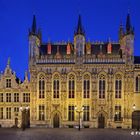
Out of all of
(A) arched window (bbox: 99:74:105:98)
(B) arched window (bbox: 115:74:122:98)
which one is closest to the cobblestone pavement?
(B) arched window (bbox: 115:74:122:98)

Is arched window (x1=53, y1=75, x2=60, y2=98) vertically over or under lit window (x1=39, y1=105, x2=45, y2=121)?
over

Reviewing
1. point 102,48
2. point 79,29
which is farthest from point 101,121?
point 79,29

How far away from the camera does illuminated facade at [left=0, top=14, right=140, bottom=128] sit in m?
62.3

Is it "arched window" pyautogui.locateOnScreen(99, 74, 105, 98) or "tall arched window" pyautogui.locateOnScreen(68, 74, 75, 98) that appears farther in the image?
"tall arched window" pyautogui.locateOnScreen(68, 74, 75, 98)

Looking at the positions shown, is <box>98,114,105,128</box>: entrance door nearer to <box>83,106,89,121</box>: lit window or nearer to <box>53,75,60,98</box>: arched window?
<box>83,106,89,121</box>: lit window

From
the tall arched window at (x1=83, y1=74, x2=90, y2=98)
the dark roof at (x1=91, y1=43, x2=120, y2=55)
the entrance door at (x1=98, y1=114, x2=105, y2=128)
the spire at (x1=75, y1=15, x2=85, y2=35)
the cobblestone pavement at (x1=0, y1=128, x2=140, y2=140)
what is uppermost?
the spire at (x1=75, y1=15, x2=85, y2=35)

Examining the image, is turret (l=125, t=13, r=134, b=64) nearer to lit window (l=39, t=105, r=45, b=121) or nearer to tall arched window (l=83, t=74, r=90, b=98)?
tall arched window (l=83, t=74, r=90, b=98)

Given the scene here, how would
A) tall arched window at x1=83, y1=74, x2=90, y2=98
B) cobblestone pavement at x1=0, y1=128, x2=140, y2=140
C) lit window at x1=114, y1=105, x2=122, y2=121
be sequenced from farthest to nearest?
1. tall arched window at x1=83, y1=74, x2=90, y2=98
2. lit window at x1=114, y1=105, x2=122, y2=121
3. cobblestone pavement at x1=0, y1=128, x2=140, y2=140

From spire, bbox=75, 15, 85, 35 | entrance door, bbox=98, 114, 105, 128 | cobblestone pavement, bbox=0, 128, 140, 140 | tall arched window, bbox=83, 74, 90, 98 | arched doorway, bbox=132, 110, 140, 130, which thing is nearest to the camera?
cobblestone pavement, bbox=0, 128, 140, 140

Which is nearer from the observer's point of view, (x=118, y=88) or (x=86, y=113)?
(x=118, y=88)

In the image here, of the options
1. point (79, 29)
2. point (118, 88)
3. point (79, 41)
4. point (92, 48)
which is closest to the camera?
point (118, 88)

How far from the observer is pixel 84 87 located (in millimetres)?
62719

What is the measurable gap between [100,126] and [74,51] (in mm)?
14008

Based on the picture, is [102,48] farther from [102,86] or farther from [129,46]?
[102,86]
